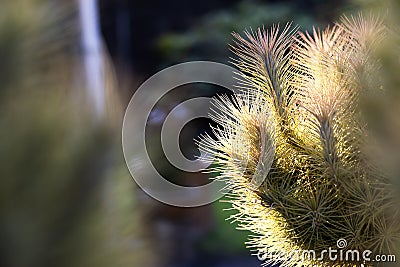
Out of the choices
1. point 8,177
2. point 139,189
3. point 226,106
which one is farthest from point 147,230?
point 226,106

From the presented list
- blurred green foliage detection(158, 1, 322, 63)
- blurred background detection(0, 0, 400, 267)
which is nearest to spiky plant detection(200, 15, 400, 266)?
blurred background detection(0, 0, 400, 267)

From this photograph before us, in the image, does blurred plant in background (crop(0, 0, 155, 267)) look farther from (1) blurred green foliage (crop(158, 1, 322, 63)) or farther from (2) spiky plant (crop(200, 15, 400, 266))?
(1) blurred green foliage (crop(158, 1, 322, 63))

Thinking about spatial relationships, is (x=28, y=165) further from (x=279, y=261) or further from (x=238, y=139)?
(x=279, y=261)

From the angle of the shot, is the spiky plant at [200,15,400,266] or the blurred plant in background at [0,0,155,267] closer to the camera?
the blurred plant in background at [0,0,155,267]

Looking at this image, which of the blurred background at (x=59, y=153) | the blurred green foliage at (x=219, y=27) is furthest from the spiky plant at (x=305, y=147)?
the blurred green foliage at (x=219, y=27)

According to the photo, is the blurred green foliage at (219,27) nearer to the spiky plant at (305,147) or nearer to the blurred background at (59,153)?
the spiky plant at (305,147)

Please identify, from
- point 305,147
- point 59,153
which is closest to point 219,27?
point 305,147
